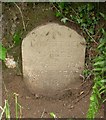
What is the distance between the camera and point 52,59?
3324 mm

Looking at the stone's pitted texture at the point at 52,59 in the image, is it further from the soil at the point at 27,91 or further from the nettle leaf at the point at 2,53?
the nettle leaf at the point at 2,53

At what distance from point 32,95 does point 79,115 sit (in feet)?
1.41

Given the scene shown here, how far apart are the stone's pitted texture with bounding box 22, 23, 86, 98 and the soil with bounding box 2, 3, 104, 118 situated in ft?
0.21

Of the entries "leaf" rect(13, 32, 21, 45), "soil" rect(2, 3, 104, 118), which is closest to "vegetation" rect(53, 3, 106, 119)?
"soil" rect(2, 3, 104, 118)

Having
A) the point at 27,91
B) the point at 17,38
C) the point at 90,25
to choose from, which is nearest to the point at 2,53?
the point at 17,38

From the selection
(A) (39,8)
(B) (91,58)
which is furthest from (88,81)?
(A) (39,8)

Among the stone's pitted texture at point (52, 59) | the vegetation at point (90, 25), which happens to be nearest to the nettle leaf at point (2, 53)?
the stone's pitted texture at point (52, 59)

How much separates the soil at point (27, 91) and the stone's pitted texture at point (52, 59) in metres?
0.06

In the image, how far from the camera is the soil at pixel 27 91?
3154 millimetres

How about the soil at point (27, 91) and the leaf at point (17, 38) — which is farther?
the leaf at point (17, 38)

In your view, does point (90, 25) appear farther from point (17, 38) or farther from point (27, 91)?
point (27, 91)

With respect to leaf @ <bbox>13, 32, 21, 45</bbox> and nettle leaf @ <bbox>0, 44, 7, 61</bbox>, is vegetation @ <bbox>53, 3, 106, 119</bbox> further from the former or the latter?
nettle leaf @ <bbox>0, 44, 7, 61</bbox>

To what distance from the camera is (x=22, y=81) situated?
3346 millimetres

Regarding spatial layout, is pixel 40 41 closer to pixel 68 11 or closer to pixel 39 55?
pixel 39 55
